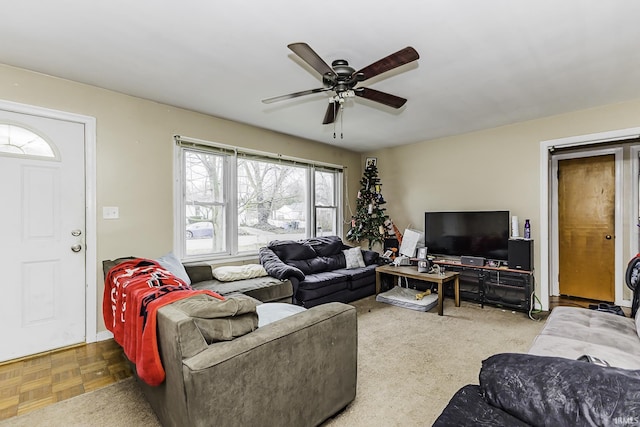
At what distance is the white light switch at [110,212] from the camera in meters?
3.11

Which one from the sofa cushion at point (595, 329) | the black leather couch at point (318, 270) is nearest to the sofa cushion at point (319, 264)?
the black leather couch at point (318, 270)

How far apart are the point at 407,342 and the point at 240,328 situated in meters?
2.04

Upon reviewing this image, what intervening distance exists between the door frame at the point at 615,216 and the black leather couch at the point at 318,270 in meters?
2.69

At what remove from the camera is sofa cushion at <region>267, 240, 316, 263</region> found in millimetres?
4266

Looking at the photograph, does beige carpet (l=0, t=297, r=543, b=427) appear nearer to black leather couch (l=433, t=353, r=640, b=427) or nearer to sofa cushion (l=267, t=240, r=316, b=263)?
black leather couch (l=433, t=353, r=640, b=427)

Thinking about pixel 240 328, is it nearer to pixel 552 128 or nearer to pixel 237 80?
pixel 237 80

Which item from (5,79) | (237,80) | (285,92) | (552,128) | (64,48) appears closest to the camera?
(64,48)

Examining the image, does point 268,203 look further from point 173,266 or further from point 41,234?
point 41,234

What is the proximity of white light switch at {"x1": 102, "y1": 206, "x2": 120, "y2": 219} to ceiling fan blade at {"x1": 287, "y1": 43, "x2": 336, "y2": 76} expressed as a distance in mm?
2527

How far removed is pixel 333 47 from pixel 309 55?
1.72ft

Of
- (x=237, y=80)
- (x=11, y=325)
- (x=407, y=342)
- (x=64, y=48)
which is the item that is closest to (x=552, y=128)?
(x=407, y=342)

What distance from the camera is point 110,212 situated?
3.15m

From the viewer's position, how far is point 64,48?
2.35 metres

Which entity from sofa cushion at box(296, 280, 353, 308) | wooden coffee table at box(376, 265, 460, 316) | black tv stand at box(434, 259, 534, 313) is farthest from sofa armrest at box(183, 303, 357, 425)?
black tv stand at box(434, 259, 534, 313)
